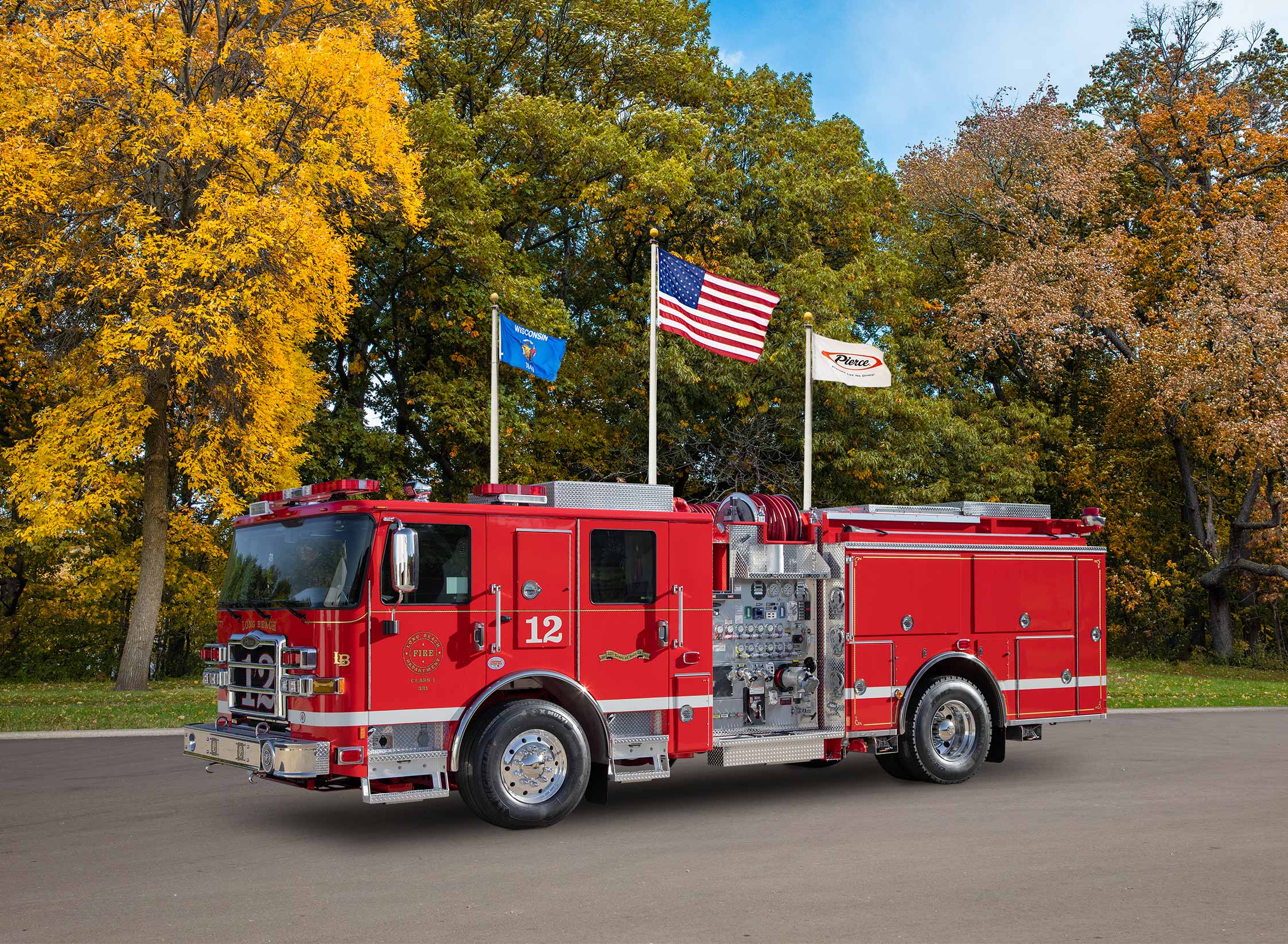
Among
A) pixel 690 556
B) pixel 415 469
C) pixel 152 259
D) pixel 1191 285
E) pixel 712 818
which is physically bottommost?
pixel 712 818

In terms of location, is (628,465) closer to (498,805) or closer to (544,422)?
(544,422)

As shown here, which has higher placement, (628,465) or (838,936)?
(628,465)

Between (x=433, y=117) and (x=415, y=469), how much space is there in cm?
823

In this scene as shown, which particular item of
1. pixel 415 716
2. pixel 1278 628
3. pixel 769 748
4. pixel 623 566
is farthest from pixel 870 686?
pixel 1278 628

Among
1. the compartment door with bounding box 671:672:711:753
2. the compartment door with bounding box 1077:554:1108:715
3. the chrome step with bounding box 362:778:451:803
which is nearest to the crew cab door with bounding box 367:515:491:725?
the chrome step with bounding box 362:778:451:803

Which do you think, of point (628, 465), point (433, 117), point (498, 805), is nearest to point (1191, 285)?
point (628, 465)

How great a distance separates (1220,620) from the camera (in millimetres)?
36312

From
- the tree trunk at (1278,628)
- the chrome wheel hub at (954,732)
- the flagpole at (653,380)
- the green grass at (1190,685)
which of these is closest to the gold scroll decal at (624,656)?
the chrome wheel hub at (954,732)

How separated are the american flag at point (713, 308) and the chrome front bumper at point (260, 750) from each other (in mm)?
9081

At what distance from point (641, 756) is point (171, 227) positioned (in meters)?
16.1

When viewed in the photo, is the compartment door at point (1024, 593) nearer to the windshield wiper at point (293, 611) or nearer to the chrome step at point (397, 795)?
the chrome step at point (397, 795)

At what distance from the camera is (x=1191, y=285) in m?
34.3

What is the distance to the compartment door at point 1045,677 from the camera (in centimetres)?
1285

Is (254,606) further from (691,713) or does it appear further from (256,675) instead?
(691,713)
